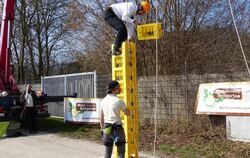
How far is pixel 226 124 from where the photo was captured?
1155 cm

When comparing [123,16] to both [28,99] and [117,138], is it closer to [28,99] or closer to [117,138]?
[117,138]

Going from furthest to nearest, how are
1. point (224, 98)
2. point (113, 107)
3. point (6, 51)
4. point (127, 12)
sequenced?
point (6, 51)
point (224, 98)
point (127, 12)
point (113, 107)

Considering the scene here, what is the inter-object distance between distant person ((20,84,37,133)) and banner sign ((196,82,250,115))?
6475 mm

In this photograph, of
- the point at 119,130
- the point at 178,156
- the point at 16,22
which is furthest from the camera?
the point at 16,22

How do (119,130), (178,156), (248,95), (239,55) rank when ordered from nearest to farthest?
(119,130)
(178,156)
(248,95)
(239,55)

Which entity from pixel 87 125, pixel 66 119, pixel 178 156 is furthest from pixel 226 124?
pixel 66 119

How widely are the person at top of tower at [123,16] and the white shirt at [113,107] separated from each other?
1519 millimetres

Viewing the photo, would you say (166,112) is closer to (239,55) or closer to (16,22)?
(239,55)

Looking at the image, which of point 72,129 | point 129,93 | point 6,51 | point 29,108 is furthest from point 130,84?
point 6,51

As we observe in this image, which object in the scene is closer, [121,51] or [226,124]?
[121,51]

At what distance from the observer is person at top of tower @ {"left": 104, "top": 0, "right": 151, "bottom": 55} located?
907cm

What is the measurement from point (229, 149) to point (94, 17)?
8923 millimetres

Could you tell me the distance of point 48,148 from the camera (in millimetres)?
12320

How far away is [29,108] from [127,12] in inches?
321
